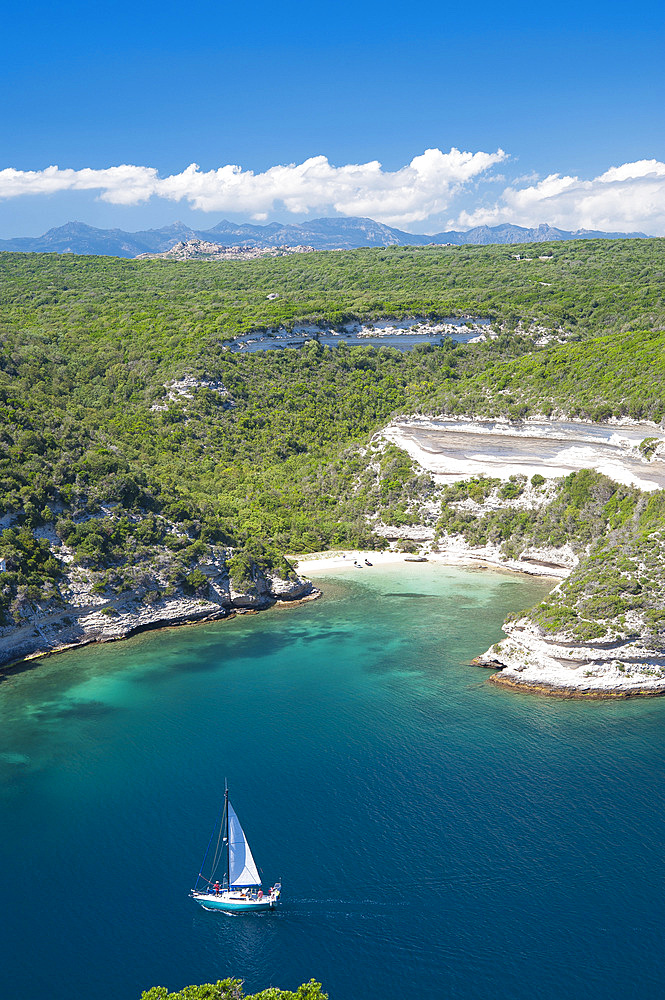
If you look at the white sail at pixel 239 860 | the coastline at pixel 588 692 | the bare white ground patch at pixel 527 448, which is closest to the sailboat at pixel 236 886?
the white sail at pixel 239 860

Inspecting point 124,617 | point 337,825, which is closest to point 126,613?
point 124,617

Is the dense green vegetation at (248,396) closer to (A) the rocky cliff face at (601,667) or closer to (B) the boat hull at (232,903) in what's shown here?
(A) the rocky cliff face at (601,667)

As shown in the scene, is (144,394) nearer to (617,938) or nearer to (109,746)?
(109,746)

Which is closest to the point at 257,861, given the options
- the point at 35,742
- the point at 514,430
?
the point at 35,742

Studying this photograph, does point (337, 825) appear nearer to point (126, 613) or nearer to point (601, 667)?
point (601, 667)

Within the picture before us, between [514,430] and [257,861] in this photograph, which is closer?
[257,861]

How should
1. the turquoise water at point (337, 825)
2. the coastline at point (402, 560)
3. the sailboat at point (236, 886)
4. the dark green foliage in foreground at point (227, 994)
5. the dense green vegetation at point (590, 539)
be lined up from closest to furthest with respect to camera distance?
the dark green foliage in foreground at point (227, 994) → the turquoise water at point (337, 825) → the sailboat at point (236, 886) → the dense green vegetation at point (590, 539) → the coastline at point (402, 560)
